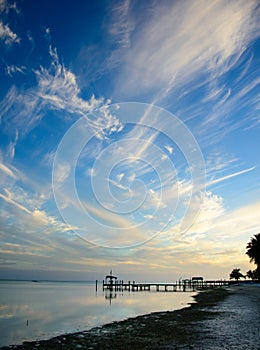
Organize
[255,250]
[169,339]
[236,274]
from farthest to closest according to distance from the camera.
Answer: [236,274], [255,250], [169,339]

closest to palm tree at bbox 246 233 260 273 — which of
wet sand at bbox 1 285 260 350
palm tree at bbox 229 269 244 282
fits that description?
wet sand at bbox 1 285 260 350

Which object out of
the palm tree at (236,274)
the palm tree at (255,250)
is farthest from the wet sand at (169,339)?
the palm tree at (236,274)

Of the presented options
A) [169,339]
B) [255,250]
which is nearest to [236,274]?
[255,250]

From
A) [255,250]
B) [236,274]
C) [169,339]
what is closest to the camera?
[169,339]

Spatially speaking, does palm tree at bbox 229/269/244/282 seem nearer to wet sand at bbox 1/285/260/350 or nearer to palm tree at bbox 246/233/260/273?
palm tree at bbox 246/233/260/273

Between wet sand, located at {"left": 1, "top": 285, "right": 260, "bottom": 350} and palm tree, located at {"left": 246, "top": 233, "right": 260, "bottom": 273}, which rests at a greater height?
palm tree, located at {"left": 246, "top": 233, "right": 260, "bottom": 273}

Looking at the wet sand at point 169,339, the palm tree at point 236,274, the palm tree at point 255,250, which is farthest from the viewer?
the palm tree at point 236,274

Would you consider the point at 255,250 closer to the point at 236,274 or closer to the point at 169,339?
the point at 169,339

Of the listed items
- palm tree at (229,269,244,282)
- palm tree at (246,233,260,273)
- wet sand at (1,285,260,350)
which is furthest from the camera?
palm tree at (229,269,244,282)

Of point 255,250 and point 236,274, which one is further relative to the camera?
point 236,274

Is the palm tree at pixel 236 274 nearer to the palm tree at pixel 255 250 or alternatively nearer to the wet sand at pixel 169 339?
the palm tree at pixel 255 250

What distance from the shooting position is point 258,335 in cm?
1568

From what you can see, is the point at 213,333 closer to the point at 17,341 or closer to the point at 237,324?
the point at 237,324

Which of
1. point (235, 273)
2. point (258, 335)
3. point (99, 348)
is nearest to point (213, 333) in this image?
point (258, 335)
